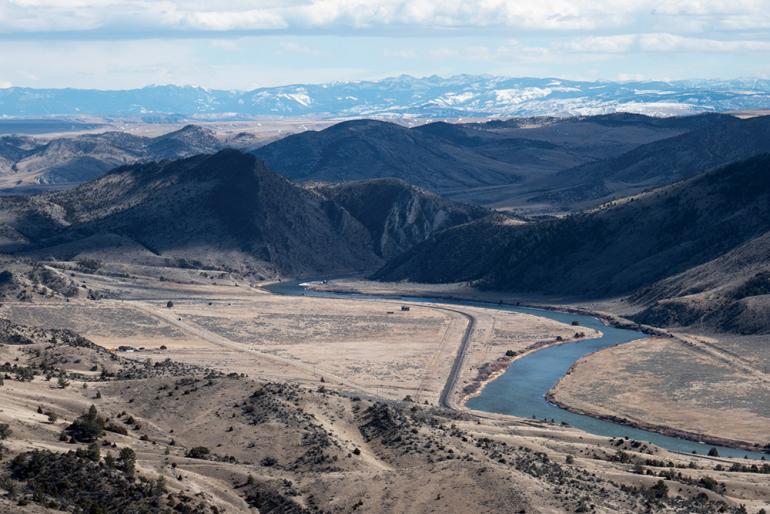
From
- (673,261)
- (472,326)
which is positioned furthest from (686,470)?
(673,261)

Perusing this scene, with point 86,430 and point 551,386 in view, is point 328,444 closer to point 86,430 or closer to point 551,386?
point 86,430

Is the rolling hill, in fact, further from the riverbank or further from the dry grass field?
the riverbank

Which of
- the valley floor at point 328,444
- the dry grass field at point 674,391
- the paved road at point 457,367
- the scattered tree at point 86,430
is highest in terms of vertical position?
the scattered tree at point 86,430

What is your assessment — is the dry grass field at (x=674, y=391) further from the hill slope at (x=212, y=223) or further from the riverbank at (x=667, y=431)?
the hill slope at (x=212, y=223)

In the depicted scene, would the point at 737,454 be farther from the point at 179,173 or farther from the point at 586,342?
the point at 179,173

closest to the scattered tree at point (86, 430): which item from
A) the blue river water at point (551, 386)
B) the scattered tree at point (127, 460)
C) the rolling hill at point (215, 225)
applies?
the scattered tree at point (127, 460)
